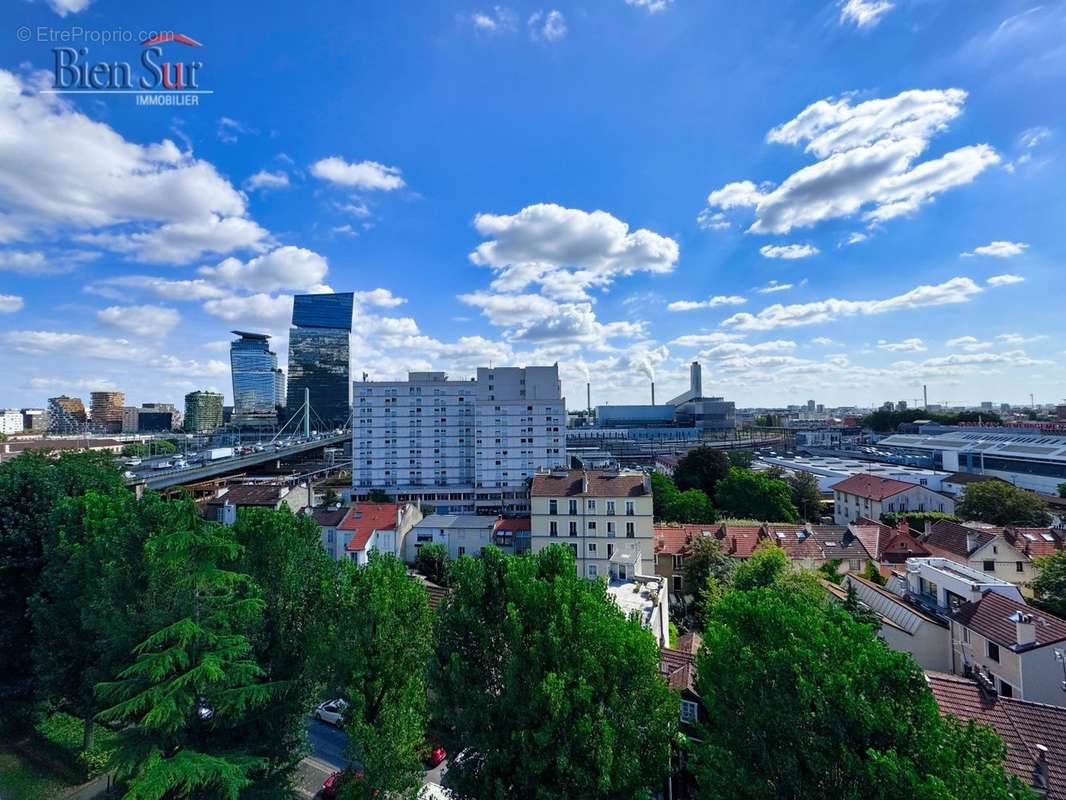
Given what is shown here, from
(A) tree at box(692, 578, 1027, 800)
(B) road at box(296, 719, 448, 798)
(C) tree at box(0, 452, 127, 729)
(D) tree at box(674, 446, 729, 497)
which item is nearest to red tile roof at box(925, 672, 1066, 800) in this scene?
(A) tree at box(692, 578, 1027, 800)

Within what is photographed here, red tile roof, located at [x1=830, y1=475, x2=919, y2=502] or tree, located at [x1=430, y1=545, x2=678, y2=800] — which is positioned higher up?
tree, located at [x1=430, y1=545, x2=678, y2=800]

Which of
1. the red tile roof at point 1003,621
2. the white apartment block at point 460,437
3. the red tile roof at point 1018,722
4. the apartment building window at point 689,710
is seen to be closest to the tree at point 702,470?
the white apartment block at point 460,437

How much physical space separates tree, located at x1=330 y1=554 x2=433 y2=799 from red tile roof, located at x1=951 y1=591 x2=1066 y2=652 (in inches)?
764

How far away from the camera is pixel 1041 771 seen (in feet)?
35.8

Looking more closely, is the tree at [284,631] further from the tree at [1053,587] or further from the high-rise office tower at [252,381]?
the high-rise office tower at [252,381]

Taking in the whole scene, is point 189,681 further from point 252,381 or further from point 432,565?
point 252,381

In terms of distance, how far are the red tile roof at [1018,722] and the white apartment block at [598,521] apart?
54.5ft

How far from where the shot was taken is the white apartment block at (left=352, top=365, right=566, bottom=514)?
61.9m

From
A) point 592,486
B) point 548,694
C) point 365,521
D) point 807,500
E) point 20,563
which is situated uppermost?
point 592,486

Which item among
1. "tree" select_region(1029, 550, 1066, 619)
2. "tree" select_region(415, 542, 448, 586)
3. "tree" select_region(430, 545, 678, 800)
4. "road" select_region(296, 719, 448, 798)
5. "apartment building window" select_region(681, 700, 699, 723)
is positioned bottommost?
"road" select_region(296, 719, 448, 798)

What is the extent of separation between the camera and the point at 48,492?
18203mm

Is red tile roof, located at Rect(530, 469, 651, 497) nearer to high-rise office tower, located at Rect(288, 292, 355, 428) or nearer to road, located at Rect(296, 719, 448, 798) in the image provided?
road, located at Rect(296, 719, 448, 798)

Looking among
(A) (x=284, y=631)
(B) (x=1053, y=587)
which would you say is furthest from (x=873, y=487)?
(A) (x=284, y=631)

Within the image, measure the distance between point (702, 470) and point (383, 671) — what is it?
49.2m
